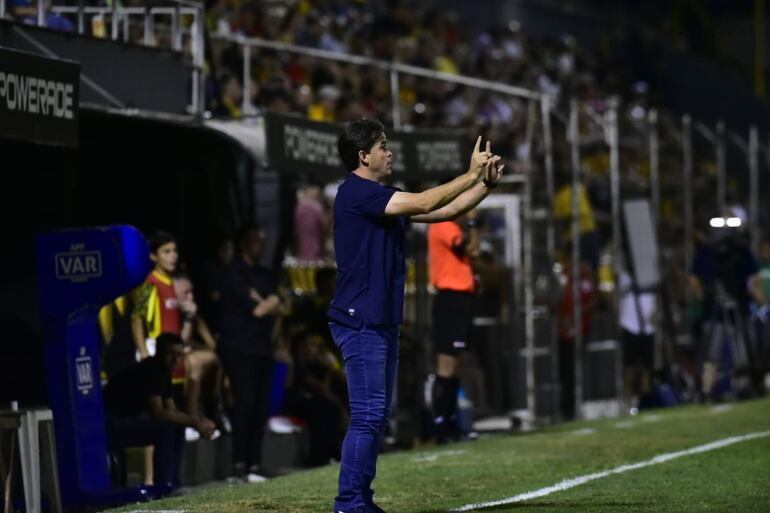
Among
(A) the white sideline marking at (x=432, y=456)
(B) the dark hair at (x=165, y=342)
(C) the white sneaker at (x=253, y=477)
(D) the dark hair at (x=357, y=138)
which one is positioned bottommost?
(C) the white sneaker at (x=253, y=477)

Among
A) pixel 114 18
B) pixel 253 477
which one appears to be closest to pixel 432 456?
pixel 253 477

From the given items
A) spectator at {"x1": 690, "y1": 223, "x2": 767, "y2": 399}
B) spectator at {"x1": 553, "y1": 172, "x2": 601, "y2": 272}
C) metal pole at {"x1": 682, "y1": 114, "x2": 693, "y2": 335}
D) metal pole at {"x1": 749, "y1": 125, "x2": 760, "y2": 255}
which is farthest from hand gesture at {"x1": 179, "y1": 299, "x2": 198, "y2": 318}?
metal pole at {"x1": 749, "y1": 125, "x2": 760, "y2": 255}

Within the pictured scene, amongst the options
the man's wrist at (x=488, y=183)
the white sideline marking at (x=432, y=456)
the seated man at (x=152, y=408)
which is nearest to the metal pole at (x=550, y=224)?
the white sideline marking at (x=432, y=456)

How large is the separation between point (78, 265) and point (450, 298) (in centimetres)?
490

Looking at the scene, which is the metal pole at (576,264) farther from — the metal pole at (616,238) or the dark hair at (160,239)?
the dark hair at (160,239)

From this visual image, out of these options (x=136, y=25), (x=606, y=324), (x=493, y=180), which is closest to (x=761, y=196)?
(x=606, y=324)

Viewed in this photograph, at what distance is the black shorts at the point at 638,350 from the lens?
71.6 feet

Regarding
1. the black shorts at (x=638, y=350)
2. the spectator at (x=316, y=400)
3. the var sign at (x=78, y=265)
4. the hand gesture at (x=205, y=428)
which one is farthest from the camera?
the black shorts at (x=638, y=350)

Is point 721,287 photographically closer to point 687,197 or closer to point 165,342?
point 687,197

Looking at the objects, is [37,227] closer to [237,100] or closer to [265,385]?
[265,385]

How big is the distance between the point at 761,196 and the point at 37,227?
16.1 metres

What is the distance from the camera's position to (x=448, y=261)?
52.7 ft

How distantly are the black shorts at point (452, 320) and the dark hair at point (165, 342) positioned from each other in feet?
11.5

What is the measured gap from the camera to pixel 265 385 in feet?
47.8
